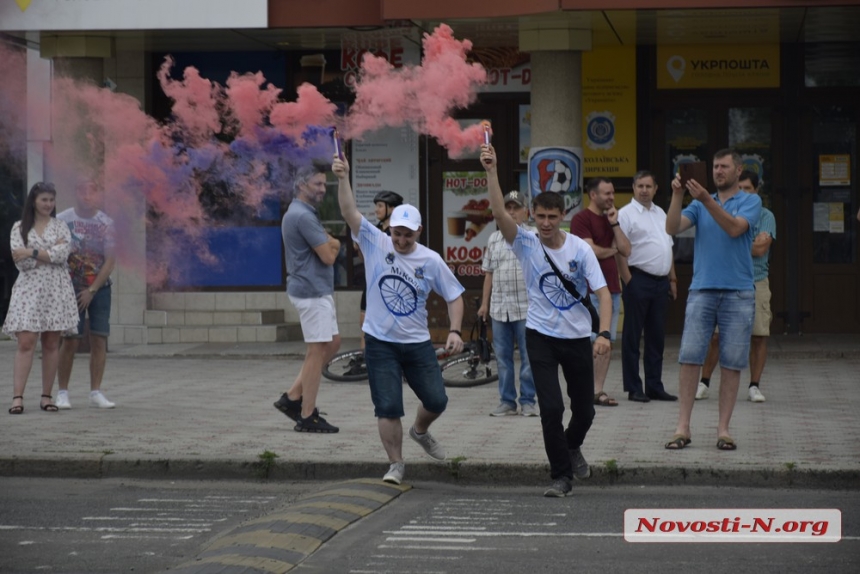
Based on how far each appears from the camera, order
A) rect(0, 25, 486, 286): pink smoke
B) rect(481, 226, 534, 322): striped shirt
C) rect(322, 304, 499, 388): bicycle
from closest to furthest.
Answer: rect(0, 25, 486, 286): pink smoke → rect(481, 226, 534, 322): striped shirt → rect(322, 304, 499, 388): bicycle

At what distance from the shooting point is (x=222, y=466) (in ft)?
31.0

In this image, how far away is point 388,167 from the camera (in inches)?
725

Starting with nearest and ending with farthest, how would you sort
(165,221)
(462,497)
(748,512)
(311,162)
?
1. (748,512)
2. (462,497)
3. (311,162)
4. (165,221)

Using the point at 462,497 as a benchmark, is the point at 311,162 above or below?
above

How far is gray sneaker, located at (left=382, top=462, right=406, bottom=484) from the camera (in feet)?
29.2

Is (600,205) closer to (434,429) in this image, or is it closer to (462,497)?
(434,429)

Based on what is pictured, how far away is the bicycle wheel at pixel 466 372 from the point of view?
1395 centimetres

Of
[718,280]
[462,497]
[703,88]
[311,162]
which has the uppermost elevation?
[703,88]

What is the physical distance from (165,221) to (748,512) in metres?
6.59

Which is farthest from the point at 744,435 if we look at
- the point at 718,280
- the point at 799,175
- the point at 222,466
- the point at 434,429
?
the point at 799,175

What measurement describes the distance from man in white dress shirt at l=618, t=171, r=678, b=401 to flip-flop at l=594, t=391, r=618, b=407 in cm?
28

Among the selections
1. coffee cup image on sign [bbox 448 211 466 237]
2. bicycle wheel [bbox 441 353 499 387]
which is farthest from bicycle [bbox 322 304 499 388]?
coffee cup image on sign [bbox 448 211 466 237]

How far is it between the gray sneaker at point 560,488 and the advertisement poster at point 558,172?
8087 millimetres

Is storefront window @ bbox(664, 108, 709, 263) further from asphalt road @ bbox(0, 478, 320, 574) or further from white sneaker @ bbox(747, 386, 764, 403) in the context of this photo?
asphalt road @ bbox(0, 478, 320, 574)
